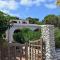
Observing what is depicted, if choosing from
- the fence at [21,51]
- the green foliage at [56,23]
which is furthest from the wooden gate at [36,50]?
the green foliage at [56,23]

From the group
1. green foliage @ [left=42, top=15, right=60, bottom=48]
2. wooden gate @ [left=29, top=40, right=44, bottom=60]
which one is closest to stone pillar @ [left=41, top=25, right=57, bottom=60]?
wooden gate @ [left=29, top=40, right=44, bottom=60]

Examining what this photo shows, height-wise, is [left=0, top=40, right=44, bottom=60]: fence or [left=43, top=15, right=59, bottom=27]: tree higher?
[left=43, top=15, right=59, bottom=27]: tree

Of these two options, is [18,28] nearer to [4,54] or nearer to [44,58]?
[44,58]

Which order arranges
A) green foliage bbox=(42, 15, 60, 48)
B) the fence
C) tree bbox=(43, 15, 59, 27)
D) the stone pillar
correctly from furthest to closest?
tree bbox=(43, 15, 59, 27) < green foliage bbox=(42, 15, 60, 48) < the stone pillar < the fence

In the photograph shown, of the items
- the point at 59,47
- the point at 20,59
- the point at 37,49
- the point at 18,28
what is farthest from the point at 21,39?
the point at 20,59

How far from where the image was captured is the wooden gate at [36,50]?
12.1 m

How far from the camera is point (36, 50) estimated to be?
1228 centimetres

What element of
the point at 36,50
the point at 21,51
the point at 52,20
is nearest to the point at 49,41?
the point at 36,50

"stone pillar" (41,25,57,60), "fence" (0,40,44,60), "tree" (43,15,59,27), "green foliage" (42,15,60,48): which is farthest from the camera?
"tree" (43,15,59,27)

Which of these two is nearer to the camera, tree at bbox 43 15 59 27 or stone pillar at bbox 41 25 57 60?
stone pillar at bbox 41 25 57 60

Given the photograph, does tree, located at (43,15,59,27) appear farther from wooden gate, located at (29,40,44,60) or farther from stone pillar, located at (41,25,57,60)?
stone pillar, located at (41,25,57,60)

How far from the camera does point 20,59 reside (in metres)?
10.3

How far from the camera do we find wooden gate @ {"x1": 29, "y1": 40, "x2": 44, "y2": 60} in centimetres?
1207

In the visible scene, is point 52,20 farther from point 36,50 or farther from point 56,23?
point 36,50
